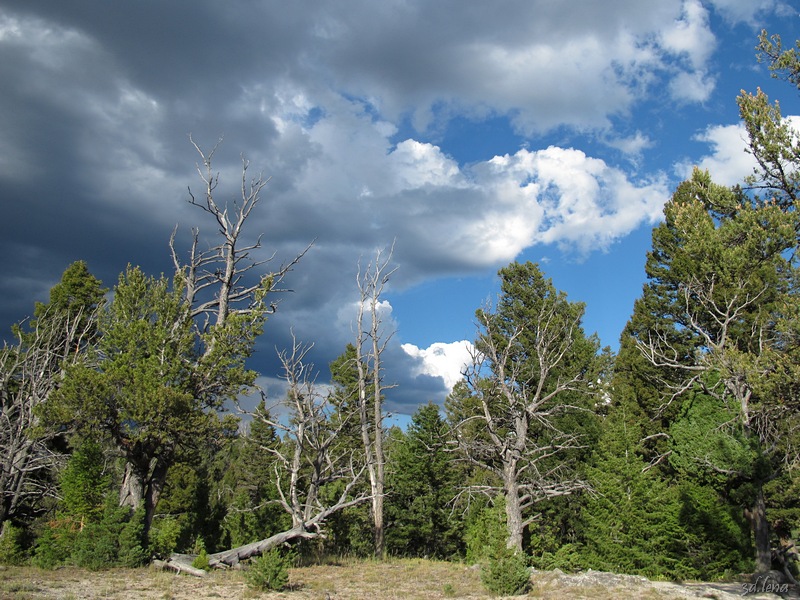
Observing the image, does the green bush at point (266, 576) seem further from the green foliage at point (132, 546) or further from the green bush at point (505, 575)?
the green bush at point (505, 575)

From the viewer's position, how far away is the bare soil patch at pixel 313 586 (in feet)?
36.1

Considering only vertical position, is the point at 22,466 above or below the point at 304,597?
above

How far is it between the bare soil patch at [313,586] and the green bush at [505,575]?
35 centimetres

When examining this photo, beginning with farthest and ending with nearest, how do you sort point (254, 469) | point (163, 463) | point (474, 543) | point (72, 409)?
point (254, 469) → point (474, 543) → point (163, 463) → point (72, 409)

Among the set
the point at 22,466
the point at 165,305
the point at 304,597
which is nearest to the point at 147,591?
the point at 304,597

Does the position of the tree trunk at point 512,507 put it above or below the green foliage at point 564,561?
above

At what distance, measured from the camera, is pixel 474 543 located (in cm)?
2200

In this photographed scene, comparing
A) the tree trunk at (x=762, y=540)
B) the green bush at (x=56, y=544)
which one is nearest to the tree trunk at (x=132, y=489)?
the green bush at (x=56, y=544)

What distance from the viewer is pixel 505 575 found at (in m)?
12.9

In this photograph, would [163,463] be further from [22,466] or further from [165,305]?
[22,466]

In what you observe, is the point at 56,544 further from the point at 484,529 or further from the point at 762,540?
the point at 762,540

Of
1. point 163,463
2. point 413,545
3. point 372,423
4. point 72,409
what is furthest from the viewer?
point 413,545

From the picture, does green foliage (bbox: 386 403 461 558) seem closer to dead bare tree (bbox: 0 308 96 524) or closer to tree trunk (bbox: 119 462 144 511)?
tree trunk (bbox: 119 462 144 511)

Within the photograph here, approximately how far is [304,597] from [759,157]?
43.3 ft
